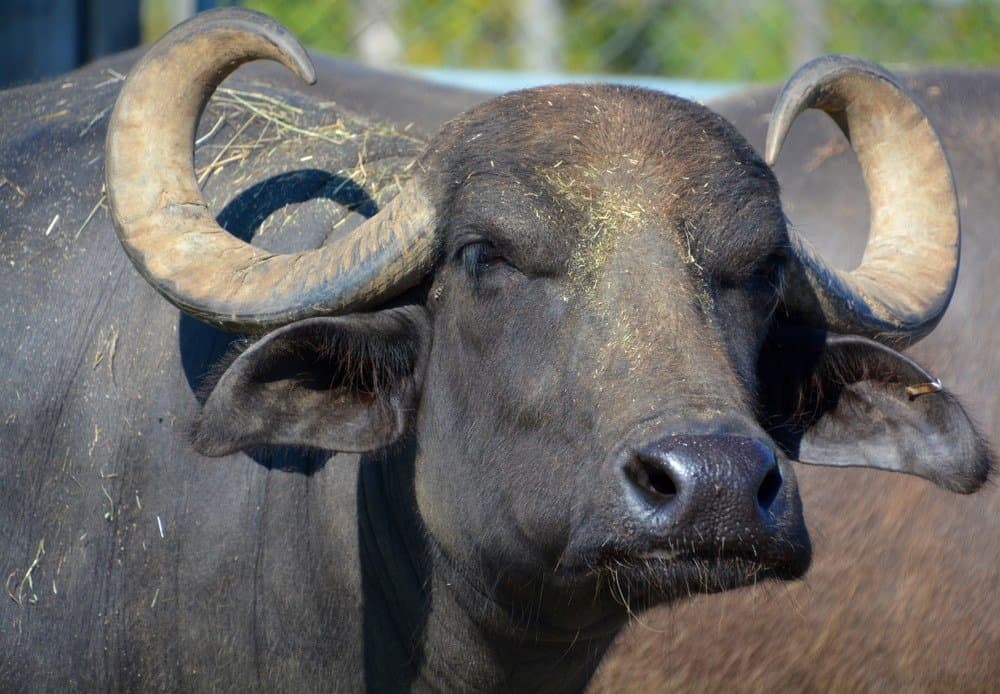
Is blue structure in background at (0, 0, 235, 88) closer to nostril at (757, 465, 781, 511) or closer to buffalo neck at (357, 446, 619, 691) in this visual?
buffalo neck at (357, 446, 619, 691)

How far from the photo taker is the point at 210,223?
13.9 ft

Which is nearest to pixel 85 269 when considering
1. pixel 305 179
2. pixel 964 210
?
pixel 305 179

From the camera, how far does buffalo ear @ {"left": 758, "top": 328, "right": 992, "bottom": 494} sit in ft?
14.3

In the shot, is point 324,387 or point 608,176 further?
point 324,387

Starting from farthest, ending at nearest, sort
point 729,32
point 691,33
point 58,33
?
point 691,33, point 729,32, point 58,33

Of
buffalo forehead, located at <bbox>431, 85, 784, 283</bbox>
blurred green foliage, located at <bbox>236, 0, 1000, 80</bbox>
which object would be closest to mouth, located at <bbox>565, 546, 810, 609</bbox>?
buffalo forehead, located at <bbox>431, 85, 784, 283</bbox>

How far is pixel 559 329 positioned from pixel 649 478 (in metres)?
0.57

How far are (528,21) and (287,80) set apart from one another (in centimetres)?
878

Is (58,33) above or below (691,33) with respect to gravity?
above

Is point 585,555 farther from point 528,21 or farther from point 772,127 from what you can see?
point 528,21

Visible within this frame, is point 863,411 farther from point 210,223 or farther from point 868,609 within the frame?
point 210,223

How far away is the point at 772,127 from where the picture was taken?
4.48 m

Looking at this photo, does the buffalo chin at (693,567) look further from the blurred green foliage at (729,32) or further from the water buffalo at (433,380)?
the blurred green foliage at (729,32)

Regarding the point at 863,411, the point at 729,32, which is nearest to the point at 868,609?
the point at 863,411
